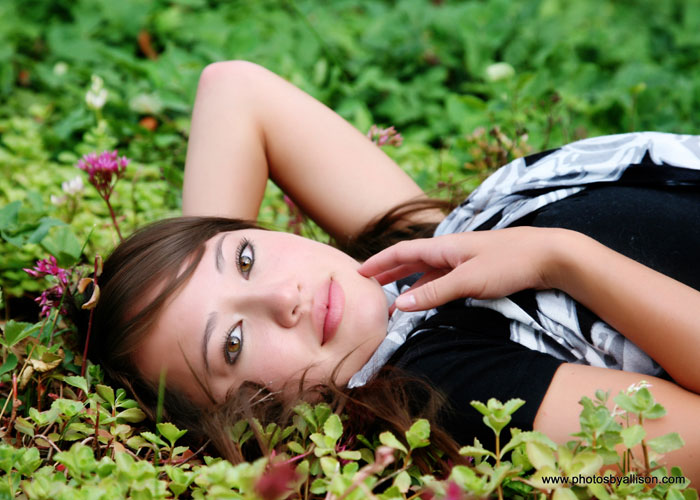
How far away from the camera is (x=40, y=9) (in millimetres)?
4598

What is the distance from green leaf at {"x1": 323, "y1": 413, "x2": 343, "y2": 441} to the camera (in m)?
1.50

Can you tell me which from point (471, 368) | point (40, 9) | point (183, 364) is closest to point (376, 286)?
point (471, 368)

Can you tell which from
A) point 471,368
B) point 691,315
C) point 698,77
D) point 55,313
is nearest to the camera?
point 691,315

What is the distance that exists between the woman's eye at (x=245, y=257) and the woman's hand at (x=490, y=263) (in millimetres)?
434

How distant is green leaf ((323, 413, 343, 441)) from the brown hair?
168 mm

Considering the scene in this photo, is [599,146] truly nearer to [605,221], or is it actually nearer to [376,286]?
[605,221]

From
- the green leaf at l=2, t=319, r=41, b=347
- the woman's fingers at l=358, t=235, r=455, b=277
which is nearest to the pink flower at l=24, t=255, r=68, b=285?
the green leaf at l=2, t=319, r=41, b=347

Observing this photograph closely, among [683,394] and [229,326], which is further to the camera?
[229,326]

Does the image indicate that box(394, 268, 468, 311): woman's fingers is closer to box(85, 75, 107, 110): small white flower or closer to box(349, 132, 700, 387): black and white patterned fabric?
box(349, 132, 700, 387): black and white patterned fabric

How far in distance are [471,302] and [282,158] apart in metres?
1.06

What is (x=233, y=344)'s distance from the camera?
6.02 ft

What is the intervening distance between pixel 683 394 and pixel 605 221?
0.50m

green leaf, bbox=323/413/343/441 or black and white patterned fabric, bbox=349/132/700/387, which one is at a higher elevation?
black and white patterned fabric, bbox=349/132/700/387

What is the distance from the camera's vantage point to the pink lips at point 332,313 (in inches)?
73.7
